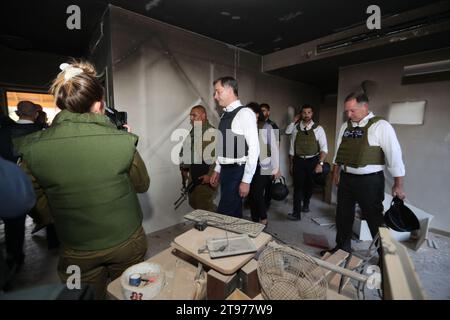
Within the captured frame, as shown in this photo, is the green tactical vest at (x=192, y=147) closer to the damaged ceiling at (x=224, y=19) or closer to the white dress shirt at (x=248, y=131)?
the white dress shirt at (x=248, y=131)

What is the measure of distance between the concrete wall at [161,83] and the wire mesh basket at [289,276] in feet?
6.32

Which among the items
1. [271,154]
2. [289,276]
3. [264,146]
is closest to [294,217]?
[271,154]

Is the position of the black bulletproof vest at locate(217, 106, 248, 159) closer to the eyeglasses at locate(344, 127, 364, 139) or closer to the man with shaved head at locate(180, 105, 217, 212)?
the man with shaved head at locate(180, 105, 217, 212)

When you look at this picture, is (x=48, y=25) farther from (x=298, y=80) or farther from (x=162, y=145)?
(x=298, y=80)

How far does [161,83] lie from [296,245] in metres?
2.33

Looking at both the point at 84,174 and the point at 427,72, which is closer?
the point at 84,174

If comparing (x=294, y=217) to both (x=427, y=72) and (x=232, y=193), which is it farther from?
(x=427, y=72)

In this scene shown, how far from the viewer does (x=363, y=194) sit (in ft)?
6.12

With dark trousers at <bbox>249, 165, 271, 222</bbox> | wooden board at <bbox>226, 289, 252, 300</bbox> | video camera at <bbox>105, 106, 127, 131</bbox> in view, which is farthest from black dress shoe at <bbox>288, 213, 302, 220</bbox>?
video camera at <bbox>105, 106, 127, 131</bbox>

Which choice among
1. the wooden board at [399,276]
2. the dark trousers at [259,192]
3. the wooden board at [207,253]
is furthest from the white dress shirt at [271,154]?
the wooden board at [399,276]

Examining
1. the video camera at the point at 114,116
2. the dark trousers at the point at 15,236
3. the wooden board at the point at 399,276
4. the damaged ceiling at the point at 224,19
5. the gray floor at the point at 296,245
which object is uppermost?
the damaged ceiling at the point at 224,19

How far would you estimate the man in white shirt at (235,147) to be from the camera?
1771 millimetres

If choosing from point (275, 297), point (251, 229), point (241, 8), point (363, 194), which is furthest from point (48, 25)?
point (363, 194)

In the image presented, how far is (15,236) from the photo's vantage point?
1.94 meters
